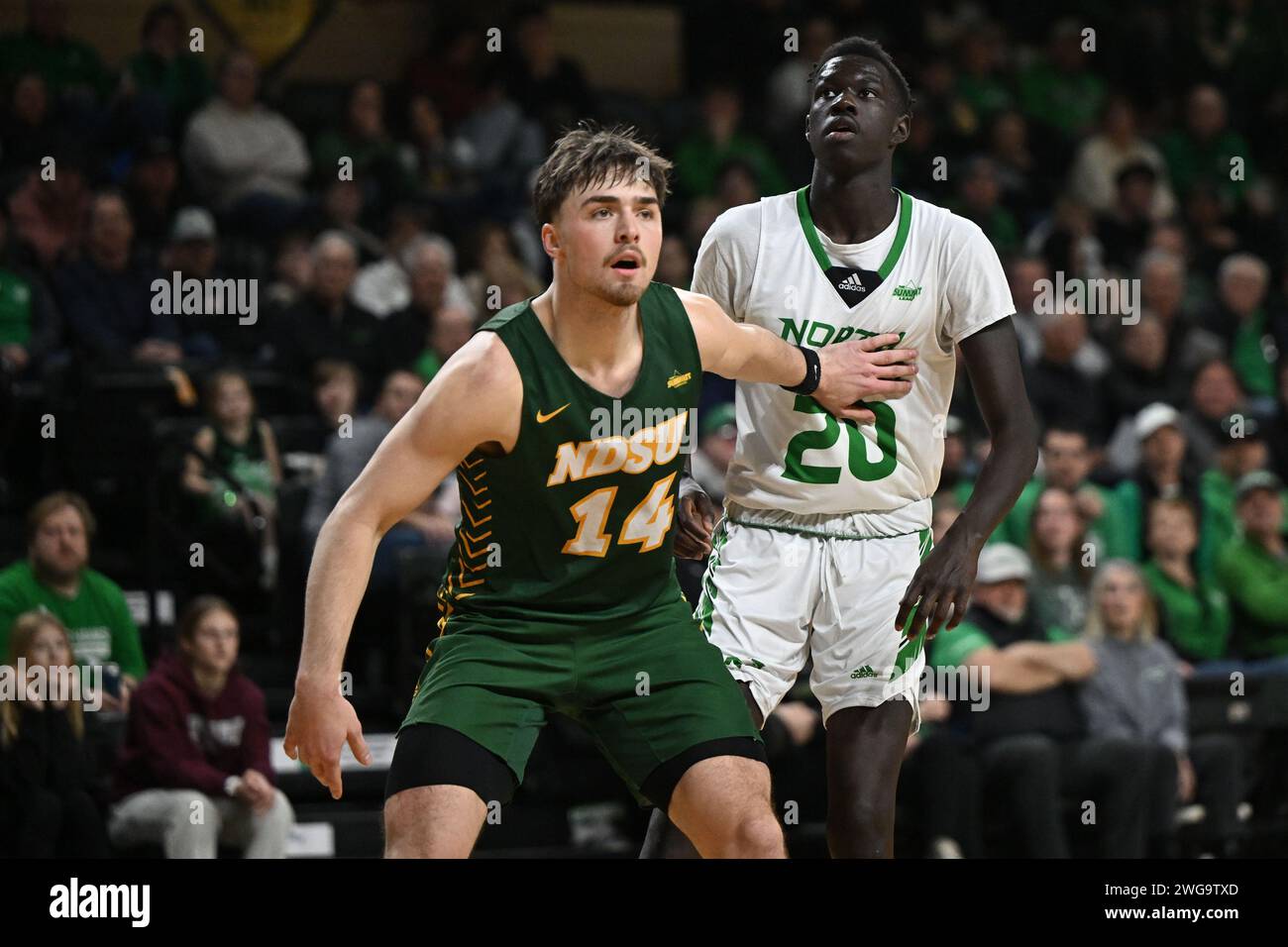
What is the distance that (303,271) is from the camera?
9.62m

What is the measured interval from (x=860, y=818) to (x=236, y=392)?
4.34 m

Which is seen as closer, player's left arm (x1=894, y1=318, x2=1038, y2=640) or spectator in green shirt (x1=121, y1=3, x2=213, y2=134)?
player's left arm (x1=894, y1=318, x2=1038, y2=640)

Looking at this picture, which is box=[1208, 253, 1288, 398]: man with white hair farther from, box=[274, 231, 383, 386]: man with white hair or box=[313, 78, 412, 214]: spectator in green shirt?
box=[274, 231, 383, 386]: man with white hair

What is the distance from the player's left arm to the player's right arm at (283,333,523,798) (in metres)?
1.18

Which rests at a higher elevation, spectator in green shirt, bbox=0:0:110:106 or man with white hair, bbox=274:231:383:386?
spectator in green shirt, bbox=0:0:110:106

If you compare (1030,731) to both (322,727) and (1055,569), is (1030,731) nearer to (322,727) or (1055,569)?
(1055,569)

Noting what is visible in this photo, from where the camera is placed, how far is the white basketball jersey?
5066 millimetres

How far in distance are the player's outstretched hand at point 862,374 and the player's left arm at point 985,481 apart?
0.62ft

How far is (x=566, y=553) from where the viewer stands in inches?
176

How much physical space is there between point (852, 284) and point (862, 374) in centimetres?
26

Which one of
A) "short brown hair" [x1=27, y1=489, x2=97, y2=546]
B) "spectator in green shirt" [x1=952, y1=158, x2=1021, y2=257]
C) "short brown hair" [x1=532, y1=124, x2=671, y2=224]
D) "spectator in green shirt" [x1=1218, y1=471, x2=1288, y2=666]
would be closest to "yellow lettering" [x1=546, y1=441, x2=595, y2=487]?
"short brown hair" [x1=532, y1=124, x2=671, y2=224]

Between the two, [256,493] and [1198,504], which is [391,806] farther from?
[1198,504]

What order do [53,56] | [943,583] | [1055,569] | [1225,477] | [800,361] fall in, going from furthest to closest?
[53,56]
[1225,477]
[1055,569]
[800,361]
[943,583]

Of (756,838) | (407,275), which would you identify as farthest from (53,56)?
(756,838)
